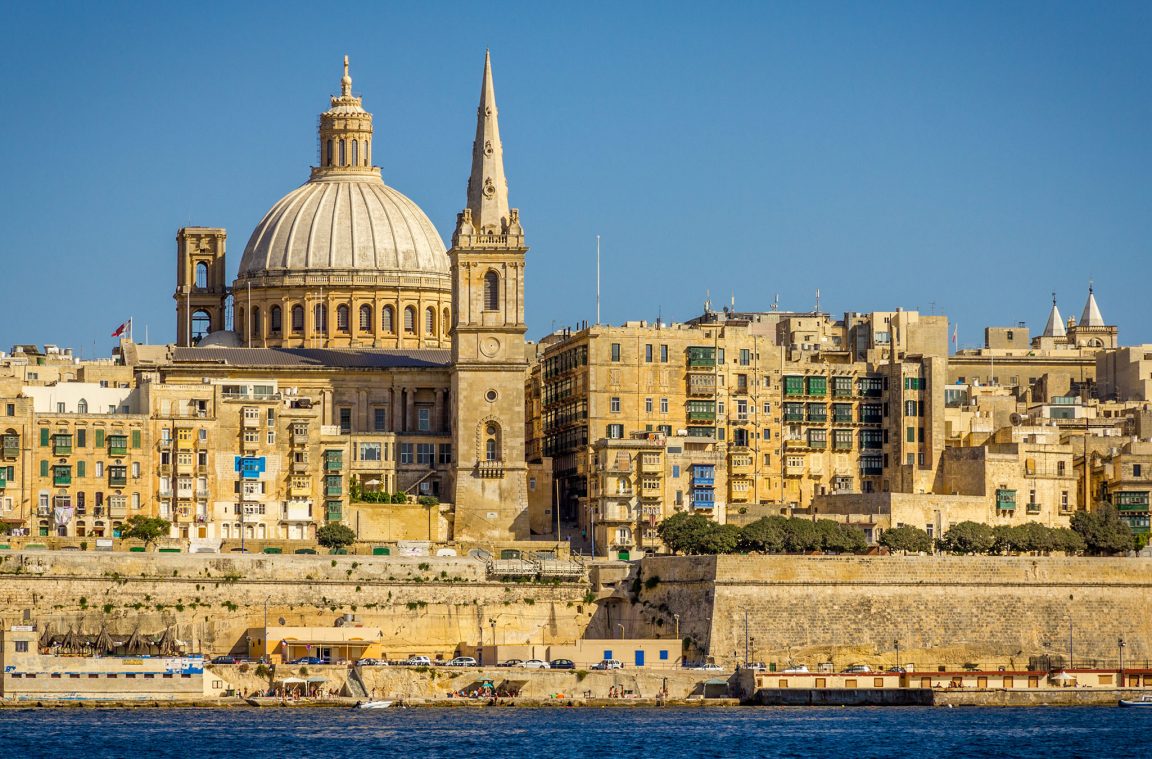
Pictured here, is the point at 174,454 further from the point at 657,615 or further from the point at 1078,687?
the point at 1078,687

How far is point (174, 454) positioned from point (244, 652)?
10431 millimetres

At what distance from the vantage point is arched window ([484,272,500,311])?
99500mm

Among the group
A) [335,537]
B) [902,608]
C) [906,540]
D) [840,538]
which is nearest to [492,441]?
[335,537]

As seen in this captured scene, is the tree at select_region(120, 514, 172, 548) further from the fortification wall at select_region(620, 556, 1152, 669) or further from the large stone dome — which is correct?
the large stone dome

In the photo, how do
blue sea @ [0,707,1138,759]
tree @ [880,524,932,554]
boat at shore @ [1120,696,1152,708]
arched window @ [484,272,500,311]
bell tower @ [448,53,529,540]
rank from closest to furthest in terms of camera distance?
blue sea @ [0,707,1138,759] → boat at shore @ [1120,696,1152,708] → tree @ [880,524,932,554] → bell tower @ [448,53,529,540] → arched window @ [484,272,500,311]

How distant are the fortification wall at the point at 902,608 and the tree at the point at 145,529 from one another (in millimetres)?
14540

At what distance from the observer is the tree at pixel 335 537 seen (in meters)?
92.6

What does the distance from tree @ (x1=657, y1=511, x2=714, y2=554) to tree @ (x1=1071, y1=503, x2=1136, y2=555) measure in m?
12.4

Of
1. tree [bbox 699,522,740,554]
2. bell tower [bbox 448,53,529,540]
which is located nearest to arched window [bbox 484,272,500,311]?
bell tower [bbox 448,53,529,540]

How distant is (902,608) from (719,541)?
6.23 metres

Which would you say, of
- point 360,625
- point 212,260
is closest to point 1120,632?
point 360,625

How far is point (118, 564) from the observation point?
8681cm

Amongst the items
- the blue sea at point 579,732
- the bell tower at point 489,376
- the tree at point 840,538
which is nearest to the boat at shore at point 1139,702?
the blue sea at point 579,732

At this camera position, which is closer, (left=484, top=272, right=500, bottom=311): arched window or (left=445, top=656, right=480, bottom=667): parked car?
(left=445, top=656, right=480, bottom=667): parked car
